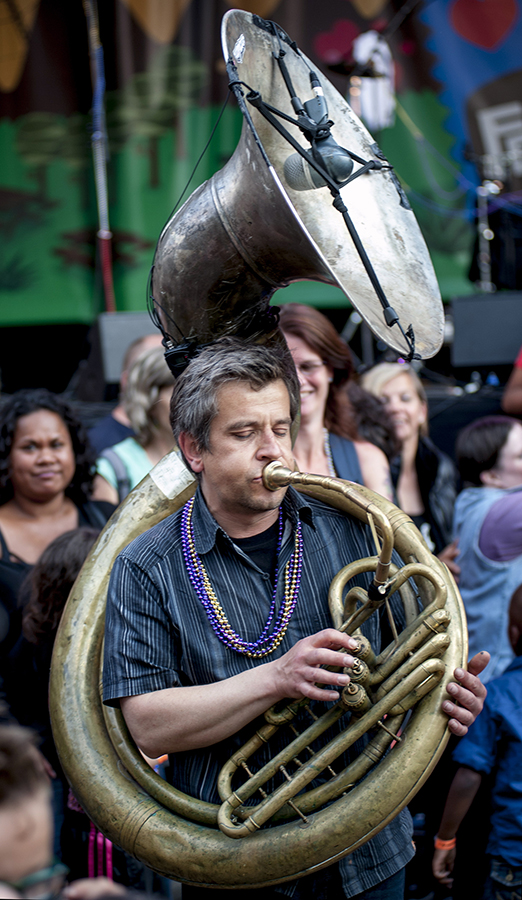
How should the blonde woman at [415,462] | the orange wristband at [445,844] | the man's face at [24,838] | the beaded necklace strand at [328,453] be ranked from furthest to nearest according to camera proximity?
1. the blonde woman at [415,462]
2. the beaded necklace strand at [328,453]
3. the orange wristband at [445,844]
4. the man's face at [24,838]

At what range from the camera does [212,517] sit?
167 centimetres

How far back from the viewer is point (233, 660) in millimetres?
1586

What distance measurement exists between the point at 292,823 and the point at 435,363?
19.3 feet

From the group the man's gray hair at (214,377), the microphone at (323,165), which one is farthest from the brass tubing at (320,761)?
the microphone at (323,165)

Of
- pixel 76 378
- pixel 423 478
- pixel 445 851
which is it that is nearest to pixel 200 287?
pixel 445 851

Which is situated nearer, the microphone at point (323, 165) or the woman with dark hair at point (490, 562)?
the microphone at point (323, 165)

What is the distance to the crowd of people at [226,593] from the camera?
1.48 m

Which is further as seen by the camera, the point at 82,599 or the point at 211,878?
the point at 82,599

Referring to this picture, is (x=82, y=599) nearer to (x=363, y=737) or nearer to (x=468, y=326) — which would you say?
(x=363, y=737)

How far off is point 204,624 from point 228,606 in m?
0.06

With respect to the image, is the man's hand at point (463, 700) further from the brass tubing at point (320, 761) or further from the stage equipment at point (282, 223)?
the stage equipment at point (282, 223)

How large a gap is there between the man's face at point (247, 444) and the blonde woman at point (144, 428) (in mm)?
1673

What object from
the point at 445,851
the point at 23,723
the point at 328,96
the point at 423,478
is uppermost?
the point at 328,96

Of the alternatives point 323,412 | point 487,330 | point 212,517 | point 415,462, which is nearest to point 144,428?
point 323,412
